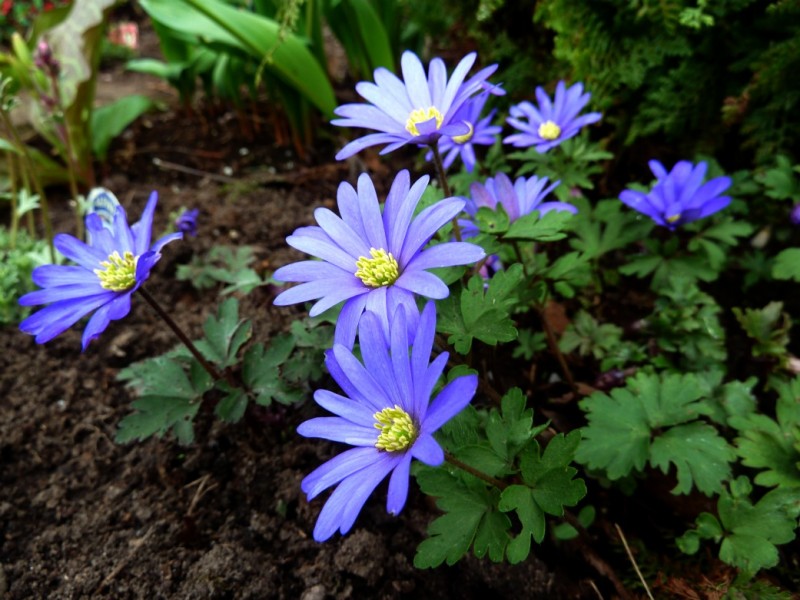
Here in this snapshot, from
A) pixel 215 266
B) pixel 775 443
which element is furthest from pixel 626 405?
pixel 215 266

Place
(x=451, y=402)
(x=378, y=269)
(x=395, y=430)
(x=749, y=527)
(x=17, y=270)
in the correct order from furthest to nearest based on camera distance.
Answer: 1. (x=17, y=270)
2. (x=749, y=527)
3. (x=378, y=269)
4. (x=395, y=430)
5. (x=451, y=402)

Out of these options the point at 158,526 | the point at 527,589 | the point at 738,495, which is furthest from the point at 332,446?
the point at 738,495

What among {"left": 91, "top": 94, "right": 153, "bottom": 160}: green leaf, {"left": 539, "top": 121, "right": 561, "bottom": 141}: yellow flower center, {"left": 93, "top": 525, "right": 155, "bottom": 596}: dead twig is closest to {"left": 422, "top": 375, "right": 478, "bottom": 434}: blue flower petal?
{"left": 93, "top": 525, "right": 155, "bottom": 596}: dead twig

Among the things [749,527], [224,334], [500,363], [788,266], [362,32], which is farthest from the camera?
[362,32]

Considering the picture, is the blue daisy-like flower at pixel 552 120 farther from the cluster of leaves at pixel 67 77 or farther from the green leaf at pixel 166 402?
the cluster of leaves at pixel 67 77

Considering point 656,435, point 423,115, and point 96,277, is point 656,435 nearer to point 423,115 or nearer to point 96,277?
point 423,115

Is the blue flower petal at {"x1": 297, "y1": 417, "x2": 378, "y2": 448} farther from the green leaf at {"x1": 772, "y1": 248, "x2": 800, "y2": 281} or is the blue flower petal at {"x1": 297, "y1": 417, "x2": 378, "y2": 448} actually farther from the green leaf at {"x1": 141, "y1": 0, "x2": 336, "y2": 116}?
the green leaf at {"x1": 141, "y1": 0, "x2": 336, "y2": 116}

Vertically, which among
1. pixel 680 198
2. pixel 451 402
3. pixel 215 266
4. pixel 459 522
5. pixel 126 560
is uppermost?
pixel 451 402
